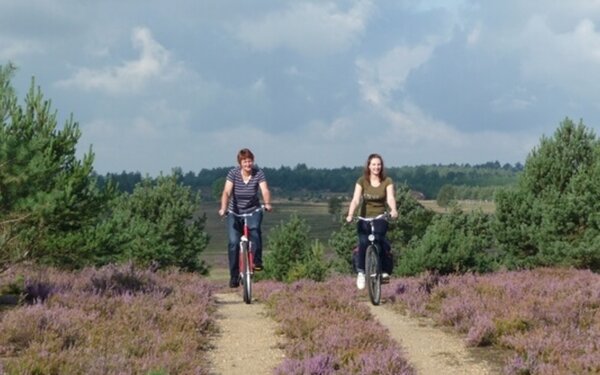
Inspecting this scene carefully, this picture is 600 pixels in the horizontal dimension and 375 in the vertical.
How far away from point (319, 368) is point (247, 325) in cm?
343

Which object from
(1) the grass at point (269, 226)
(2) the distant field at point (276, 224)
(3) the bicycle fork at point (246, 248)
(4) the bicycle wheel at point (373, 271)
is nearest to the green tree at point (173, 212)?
(3) the bicycle fork at point (246, 248)

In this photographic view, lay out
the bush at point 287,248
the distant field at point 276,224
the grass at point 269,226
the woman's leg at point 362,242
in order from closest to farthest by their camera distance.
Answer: the woman's leg at point 362,242 → the bush at point 287,248 → the distant field at point 276,224 → the grass at point 269,226

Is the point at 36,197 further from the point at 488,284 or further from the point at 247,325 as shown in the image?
the point at 488,284

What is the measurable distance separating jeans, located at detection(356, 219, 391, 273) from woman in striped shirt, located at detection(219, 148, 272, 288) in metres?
1.62

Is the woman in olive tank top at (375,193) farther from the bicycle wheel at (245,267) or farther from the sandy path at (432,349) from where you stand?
the bicycle wheel at (245,267)

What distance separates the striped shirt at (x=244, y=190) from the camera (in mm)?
12492

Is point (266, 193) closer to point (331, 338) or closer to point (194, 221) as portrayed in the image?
point (331, 338)

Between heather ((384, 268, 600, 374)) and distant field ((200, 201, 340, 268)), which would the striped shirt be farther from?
distant field ((200, 201, 340, 268))

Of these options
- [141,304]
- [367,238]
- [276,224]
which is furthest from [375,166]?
[276,224]

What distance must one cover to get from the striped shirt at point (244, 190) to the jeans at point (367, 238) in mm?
1817

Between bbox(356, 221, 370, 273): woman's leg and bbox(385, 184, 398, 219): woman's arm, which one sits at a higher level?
bbox(385, 184, 398, 219): woman's arm

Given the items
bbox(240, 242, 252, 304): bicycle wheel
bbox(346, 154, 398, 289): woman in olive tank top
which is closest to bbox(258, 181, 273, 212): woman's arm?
bbox(240, 242, 252, 304): bicycle wheel

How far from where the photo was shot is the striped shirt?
12492 mm

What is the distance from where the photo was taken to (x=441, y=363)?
→ 8578mm
